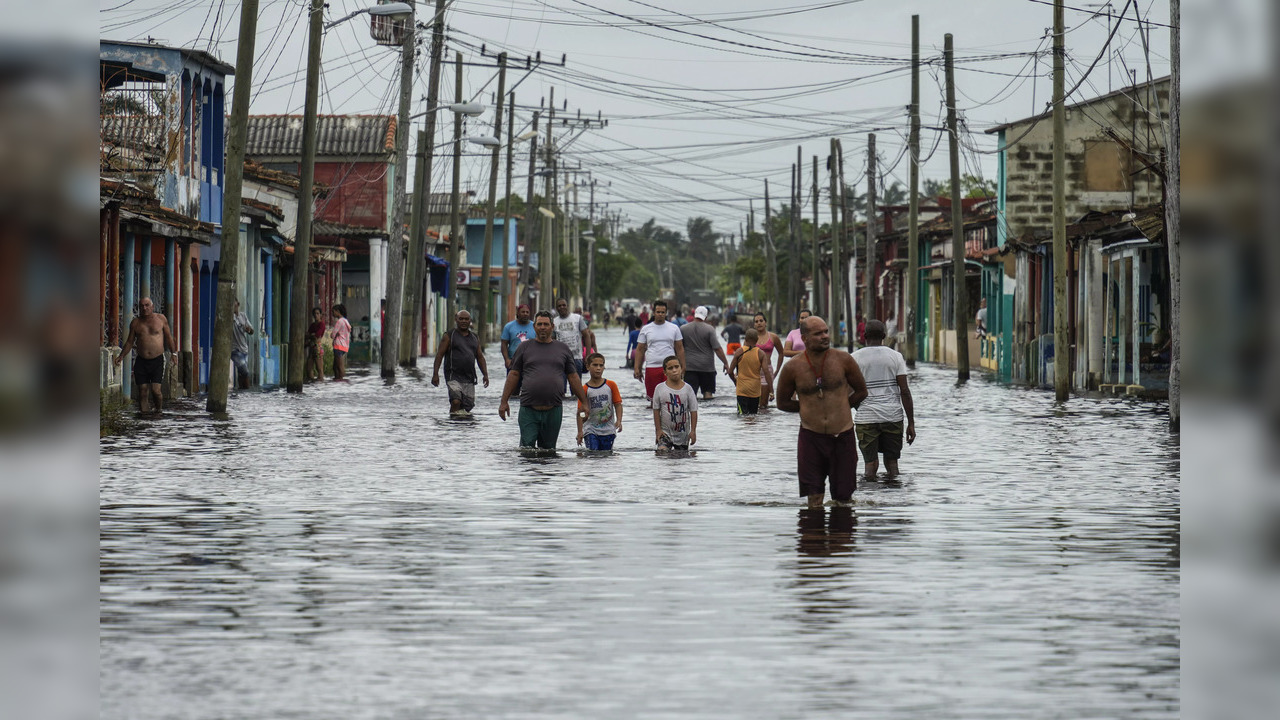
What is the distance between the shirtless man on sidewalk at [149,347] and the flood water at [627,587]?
666cm

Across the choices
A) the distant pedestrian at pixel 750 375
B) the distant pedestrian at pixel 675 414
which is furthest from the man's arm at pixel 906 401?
the distant pedestrian at pixel 750 375

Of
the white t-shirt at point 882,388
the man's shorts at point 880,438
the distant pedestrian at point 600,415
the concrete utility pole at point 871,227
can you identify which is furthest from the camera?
the concrete utility pole at point 871,227

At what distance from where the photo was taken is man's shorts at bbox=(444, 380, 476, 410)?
2638 centimetres

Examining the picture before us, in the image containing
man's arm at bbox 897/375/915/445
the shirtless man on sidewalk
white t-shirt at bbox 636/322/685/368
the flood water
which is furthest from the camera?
white t-shirt at bbox 636/322/685/368

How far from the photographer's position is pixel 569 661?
7391mm

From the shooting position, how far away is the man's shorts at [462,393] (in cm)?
2638

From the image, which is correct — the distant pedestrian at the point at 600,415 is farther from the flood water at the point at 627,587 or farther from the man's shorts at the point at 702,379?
the man's shorts at the point at 702,379

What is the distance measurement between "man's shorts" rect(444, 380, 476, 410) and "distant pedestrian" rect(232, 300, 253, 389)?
824cm

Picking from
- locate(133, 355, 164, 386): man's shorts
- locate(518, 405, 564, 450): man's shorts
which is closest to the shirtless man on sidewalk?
locate(133, 355, 164, 386): man's shorts

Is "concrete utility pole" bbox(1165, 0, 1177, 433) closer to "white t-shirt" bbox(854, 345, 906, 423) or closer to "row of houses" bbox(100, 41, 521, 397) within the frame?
"white t-shirt" bbox(854, 345, 906, 423)

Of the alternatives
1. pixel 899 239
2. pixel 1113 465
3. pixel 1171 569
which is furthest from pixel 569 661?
pixel 899 239

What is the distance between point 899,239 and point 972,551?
66.6m

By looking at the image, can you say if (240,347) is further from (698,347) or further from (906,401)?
(906,401)
